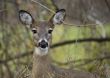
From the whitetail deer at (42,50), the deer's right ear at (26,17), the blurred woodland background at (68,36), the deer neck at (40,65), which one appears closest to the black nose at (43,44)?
the whitetail deer at (42,50)

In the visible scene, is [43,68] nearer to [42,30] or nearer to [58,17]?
[42,30]

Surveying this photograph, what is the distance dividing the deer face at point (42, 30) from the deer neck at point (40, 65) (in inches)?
3.2

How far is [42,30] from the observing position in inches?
418

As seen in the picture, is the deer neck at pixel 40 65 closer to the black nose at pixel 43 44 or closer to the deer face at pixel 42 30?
the deer face at pixel 42 30

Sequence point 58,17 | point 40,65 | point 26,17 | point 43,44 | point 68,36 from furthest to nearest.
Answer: point 68,36 < point 58,17 < point 26,17 < point 40,65 < point 43,44

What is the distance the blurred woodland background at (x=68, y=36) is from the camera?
13.6 metres

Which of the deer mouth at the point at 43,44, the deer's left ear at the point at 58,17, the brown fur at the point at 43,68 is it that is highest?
the deer's left ear at the point at 58,17

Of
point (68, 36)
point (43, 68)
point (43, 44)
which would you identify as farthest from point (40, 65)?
point (68, 36)

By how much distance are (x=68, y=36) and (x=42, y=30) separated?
428 centimetres

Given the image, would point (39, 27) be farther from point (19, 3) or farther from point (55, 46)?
point (55, 46)

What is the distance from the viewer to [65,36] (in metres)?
15.0

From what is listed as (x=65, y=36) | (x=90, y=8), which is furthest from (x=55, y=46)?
(x=90, y=8)

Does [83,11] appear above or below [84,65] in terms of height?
above

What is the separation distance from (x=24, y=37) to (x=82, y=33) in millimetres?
1171
